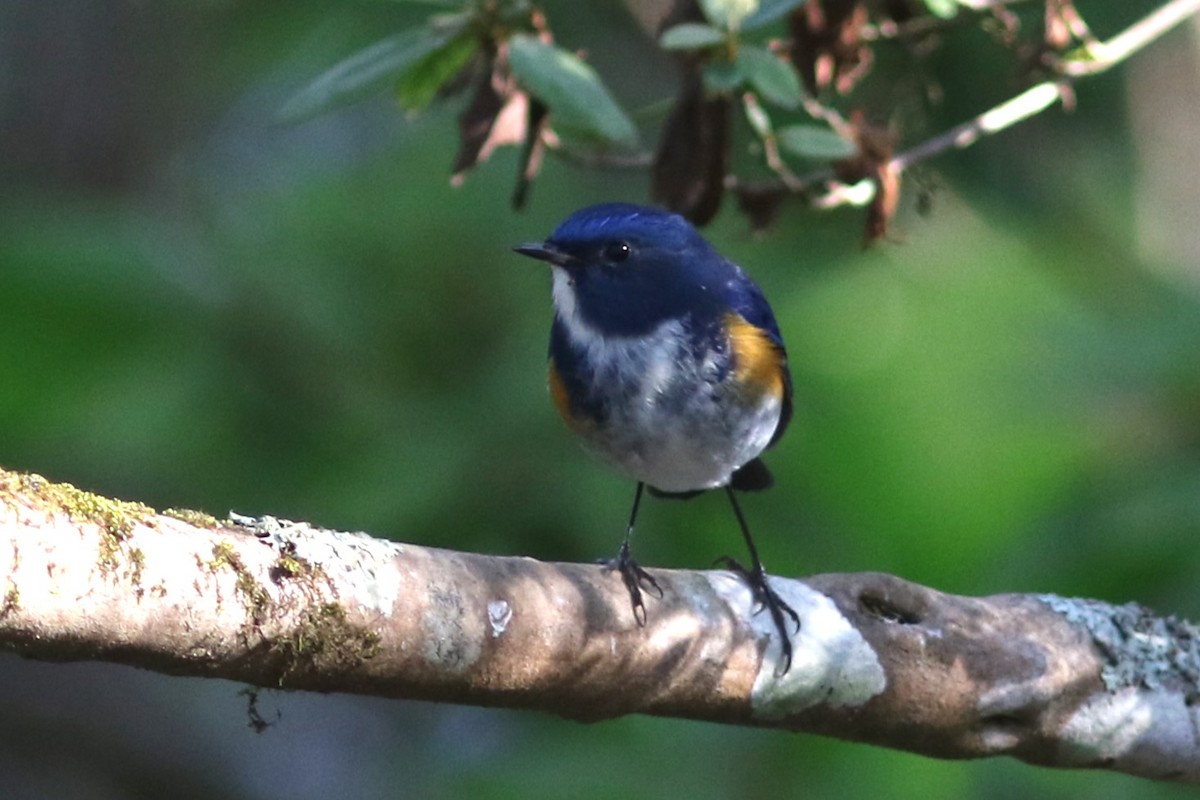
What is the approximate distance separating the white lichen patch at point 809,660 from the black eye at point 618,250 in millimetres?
932

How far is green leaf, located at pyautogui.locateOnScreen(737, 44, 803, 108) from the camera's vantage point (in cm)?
313

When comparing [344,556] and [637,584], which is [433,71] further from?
[344,556]

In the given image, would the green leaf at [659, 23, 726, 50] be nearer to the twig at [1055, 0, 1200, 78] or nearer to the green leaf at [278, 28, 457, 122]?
the green leaf at [278, 28, 457, 122]

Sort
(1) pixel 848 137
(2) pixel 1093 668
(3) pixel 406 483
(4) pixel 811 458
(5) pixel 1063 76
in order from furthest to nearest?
(4) pixel 811 458
(3) pixel 406 483
(5) pixel 1063 76
(1) pixel 848 137
(2) pixel 1093 668

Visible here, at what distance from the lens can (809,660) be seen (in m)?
2.96

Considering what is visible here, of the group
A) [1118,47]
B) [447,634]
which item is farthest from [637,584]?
[1118,47]

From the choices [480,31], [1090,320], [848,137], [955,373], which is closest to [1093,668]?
[848,137]

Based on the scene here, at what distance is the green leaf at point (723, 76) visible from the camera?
316 centimetres

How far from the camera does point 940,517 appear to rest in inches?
221

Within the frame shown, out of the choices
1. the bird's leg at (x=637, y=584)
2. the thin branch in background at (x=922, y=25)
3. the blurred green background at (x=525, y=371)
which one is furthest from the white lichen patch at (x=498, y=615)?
the thin branch in background at (x=922, y=25)

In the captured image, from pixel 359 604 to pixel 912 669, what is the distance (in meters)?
1.22

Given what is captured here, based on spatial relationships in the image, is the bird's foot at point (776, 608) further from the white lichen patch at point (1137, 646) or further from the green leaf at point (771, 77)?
the green leaf at point (771, 77)

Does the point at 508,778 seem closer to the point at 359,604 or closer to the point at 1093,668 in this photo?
the point at 1093,668

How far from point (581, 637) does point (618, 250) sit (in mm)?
1259
